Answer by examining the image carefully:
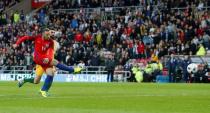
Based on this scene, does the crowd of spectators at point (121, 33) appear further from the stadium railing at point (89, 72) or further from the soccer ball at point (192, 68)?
the soccer ball at point (192, 68)

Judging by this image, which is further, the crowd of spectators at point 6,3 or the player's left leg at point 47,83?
the crowd of spectators at point 6,3

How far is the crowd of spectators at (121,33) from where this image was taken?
40.7m

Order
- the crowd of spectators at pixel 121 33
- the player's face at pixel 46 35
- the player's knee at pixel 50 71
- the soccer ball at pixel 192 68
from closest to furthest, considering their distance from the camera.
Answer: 1. the player's knee at pixel 50 71
2. the player's face at pixel 46 35
3. the soccer ball at pixel 192 68
4. the crowd of spectators at pixel 121 33

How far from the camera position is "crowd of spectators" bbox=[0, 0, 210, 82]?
4066cm

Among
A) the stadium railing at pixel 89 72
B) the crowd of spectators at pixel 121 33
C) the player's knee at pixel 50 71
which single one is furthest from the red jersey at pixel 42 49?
the crowd of spectators at pixel 121 33

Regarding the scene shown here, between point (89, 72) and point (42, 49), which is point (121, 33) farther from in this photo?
point (42, 49)

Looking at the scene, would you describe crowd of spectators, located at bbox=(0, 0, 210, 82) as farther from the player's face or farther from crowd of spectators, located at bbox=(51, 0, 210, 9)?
the player's face

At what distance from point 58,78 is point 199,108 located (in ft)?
96.4

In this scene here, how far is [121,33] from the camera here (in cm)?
4494

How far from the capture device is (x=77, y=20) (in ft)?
161

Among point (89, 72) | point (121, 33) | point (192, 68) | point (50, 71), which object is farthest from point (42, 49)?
point (121, 33)

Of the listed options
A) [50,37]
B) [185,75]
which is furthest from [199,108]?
[185,75]

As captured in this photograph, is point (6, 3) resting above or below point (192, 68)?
above

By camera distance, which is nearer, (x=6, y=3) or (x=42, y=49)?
(x=42, y=49)
